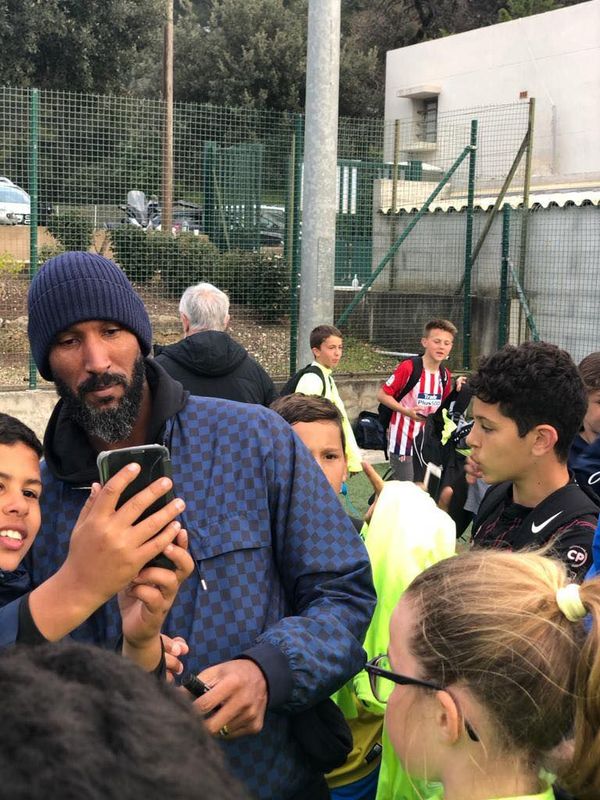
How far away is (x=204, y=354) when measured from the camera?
5105 mm

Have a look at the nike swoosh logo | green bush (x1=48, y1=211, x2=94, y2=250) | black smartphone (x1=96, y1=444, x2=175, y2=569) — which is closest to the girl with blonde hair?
black smartphone (x1=96, y1=444, x2=175, y2=569)

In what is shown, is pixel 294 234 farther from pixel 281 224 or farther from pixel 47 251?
pixel 47 251

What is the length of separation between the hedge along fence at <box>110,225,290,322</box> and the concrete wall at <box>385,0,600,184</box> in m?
8.91

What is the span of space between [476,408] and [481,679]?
168cm

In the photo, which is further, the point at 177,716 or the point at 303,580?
the point at 303,580

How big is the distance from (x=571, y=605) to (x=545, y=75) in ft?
66.8

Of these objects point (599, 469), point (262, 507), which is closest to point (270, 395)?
point (599, 469)

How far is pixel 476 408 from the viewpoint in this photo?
3213 millimetres

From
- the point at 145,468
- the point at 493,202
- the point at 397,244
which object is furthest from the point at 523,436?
the point at 493,202

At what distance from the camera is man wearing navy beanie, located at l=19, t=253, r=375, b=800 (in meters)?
1.81

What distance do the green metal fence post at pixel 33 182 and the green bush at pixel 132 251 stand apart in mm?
963

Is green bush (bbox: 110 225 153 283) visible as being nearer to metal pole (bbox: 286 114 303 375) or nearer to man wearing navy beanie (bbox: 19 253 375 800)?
metal pole (bbox: 286 114 303 375)

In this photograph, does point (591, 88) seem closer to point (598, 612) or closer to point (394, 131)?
point (394, 131)

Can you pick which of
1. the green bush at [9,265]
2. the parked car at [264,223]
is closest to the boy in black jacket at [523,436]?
the green bush at [9,265]
